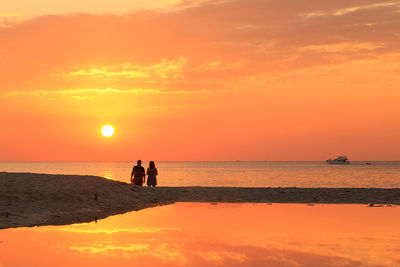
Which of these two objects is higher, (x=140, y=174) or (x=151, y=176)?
(x=140, y=174)

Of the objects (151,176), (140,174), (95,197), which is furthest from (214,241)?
(151,176)

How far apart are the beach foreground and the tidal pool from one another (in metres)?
2.05

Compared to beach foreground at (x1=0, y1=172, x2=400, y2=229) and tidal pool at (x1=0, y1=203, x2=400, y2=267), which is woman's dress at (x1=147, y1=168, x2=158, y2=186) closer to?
beach foreground at (x1=0, y1=172, x2=400, y2=229)

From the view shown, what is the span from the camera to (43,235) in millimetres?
12781

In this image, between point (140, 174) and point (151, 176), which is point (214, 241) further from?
point (151, 176)

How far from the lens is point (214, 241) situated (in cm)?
1182

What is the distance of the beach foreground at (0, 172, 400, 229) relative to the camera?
56.5ft

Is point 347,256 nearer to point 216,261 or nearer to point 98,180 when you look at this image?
point 216,261

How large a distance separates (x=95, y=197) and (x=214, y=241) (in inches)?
437

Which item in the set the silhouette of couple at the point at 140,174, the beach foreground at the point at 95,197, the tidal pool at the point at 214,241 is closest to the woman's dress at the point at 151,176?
the silhouette of couple at the point at 140,174

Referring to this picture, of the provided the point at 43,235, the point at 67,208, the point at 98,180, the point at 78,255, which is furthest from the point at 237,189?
the point at 78,255

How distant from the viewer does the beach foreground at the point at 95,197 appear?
17.2 m

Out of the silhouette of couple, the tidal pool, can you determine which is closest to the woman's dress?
the silhouette of couple

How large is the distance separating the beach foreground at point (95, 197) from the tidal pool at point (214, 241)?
2.05m
